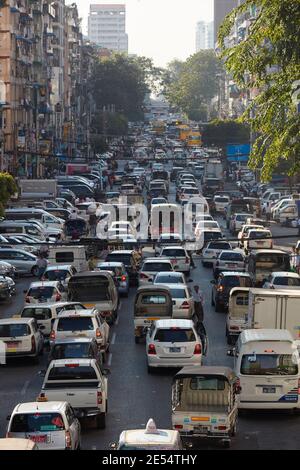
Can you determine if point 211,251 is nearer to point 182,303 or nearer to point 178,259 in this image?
point 178,259

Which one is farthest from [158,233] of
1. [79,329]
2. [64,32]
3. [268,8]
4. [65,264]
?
[64,32]

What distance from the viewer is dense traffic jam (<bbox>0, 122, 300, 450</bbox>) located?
2441 centimetres

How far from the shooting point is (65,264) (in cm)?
5222

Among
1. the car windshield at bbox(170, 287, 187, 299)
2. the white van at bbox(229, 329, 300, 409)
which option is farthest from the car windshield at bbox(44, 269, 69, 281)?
the white van at bbox(229, 329, 300, 409)

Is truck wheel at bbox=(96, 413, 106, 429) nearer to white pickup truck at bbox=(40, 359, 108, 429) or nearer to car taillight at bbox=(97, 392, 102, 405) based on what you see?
white pickup truck at bbox=(40, 359, 108, 429)

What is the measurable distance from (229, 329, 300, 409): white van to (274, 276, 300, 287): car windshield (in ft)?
47.4

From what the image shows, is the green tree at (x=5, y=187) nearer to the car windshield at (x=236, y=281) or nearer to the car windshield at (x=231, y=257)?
the car windshield at (x=231, y=257)

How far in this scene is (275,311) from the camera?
110ft

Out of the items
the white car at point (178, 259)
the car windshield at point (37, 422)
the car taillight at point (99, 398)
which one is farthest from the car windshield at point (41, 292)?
the car windshield at point (37, 422)

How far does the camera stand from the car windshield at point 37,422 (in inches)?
881

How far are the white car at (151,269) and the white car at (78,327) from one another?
13.5 m

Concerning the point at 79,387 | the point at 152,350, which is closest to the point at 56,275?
the point at 152,350

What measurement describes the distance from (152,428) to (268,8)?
12694 millimetres
